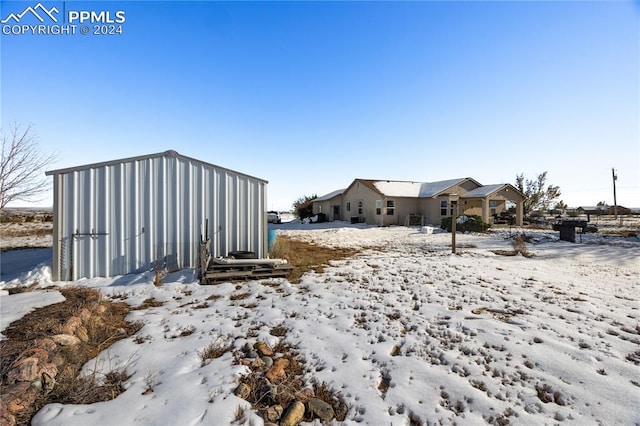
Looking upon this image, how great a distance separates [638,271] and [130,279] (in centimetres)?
1357

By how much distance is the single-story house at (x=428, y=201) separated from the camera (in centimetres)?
2455

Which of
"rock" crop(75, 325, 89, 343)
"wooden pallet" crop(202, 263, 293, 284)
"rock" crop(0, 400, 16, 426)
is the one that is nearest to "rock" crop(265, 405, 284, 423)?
"rock" crop(0, 400, 16, 426)

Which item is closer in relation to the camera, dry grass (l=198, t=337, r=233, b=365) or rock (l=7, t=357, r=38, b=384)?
rock (l=7, t=357, r=38, b=384)

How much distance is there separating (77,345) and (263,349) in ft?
7.85

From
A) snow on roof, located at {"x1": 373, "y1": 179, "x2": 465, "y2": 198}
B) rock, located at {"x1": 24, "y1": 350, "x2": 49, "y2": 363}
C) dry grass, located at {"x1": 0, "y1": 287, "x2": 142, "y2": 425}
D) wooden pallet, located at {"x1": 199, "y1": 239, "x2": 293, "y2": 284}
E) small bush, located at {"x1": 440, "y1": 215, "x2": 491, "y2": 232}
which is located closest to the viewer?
dry grass, located at {"x1": 0, "y1": 287, "x2": 142, "y2": 425}

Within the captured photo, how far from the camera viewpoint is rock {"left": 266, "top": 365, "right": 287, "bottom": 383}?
3.06m

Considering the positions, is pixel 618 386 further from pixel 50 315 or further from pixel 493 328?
pixel 50 315

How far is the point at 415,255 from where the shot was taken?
10273 mm

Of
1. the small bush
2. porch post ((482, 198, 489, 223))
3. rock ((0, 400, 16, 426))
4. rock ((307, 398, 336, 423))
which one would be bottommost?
rock ((307, 398, 336, 423))

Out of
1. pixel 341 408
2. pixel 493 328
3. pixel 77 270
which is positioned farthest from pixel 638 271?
pixel 77 270

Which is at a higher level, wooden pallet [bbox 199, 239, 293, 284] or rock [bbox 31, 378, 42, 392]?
wooden pallet [bbox 199, 239, 293, 284]

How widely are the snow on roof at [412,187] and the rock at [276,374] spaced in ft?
75.1

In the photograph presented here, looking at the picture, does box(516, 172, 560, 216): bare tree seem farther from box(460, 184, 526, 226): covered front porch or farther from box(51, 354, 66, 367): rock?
box(51, 354, 66, 367): rock

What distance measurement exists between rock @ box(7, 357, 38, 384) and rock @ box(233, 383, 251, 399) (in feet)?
6.52
